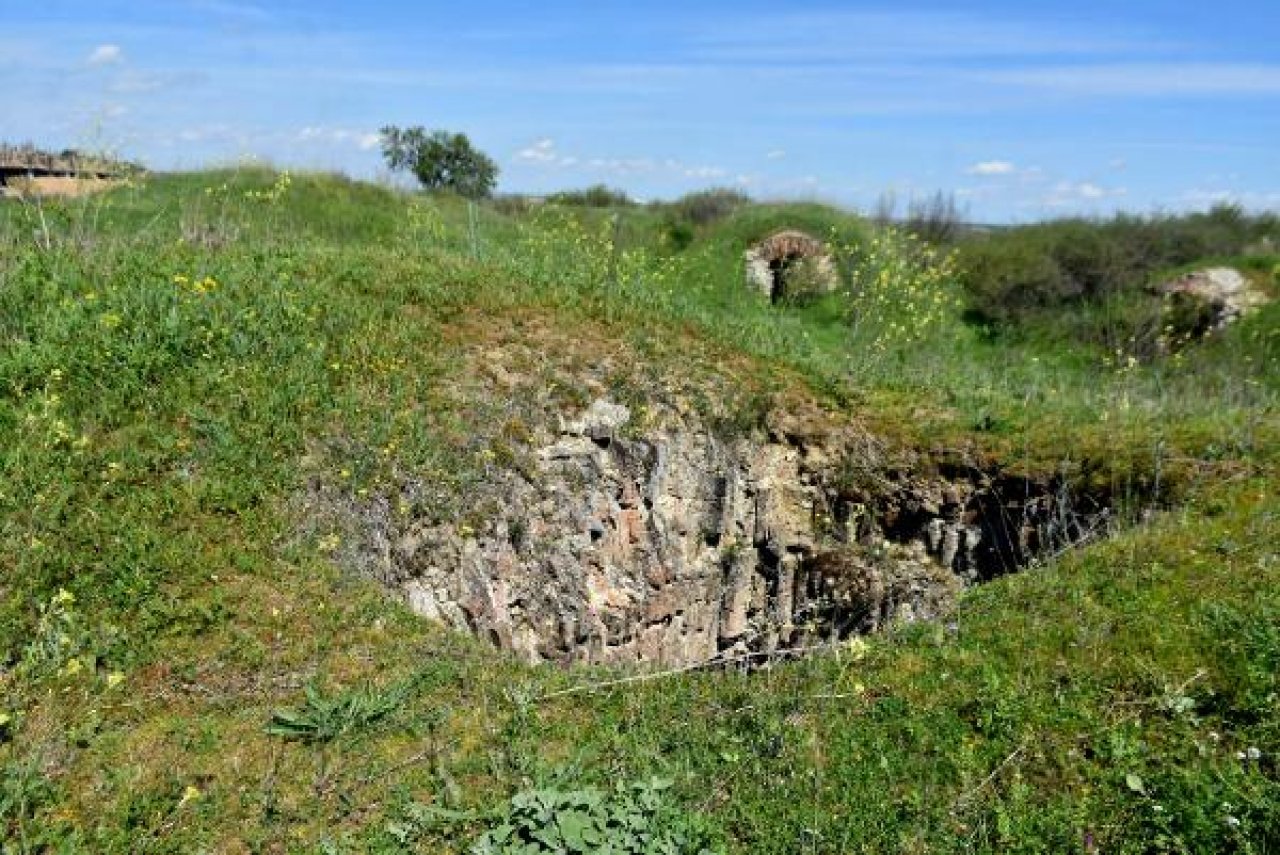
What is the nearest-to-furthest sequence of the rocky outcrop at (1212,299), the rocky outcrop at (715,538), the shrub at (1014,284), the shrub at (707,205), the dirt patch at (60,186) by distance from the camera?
the rocky outcrop at (715,538), the dirt patch at (60,186), the rocky outcrop at (1212,299), the shrub at (1014,284), the shrub at (707,205)

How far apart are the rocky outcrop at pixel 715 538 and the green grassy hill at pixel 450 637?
37 centimetres

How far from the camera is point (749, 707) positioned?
4980 millimetres

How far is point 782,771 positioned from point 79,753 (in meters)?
3.30

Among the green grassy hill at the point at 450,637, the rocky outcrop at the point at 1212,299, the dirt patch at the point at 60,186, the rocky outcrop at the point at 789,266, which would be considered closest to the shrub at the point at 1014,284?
the rocky outcrop at the point at 1212,299

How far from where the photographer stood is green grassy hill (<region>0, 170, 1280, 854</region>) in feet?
13.9

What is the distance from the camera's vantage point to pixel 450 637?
573 cm

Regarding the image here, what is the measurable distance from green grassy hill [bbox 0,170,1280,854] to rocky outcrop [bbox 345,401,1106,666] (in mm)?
371

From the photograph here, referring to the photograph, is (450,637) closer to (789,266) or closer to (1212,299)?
(789,266)

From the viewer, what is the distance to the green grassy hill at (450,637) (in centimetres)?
422

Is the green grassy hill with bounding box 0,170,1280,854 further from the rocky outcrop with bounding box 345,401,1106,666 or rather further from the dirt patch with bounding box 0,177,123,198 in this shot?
the dirt patch with bounding box 0,177,123,198

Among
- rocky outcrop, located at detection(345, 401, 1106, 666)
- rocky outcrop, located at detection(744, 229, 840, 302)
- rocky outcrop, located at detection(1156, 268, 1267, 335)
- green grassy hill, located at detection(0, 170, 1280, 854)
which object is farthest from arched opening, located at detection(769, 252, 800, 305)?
rocky outcrop, located at detection(345, 401, 1106, 666)

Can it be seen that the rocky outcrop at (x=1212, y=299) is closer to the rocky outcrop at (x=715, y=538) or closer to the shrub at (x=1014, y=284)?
the shrub at (x=1014, y=284)

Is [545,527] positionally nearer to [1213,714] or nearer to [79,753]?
[79,753]

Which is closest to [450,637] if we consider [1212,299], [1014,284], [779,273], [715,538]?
[715,538]
